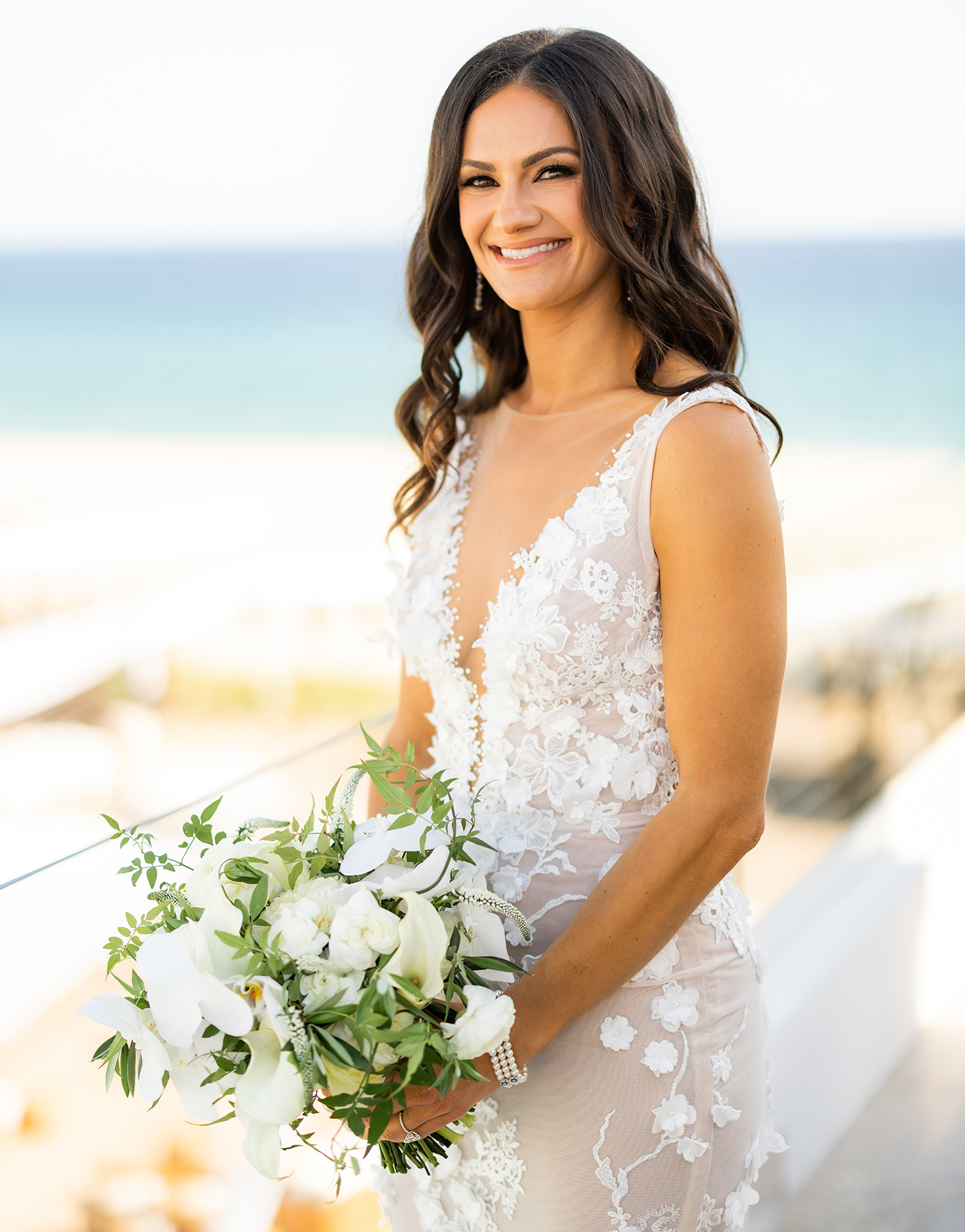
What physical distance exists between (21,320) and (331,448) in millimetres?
11937

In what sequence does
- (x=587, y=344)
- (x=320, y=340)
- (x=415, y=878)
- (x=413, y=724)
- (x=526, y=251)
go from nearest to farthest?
(x=415, y=878)
(x=526, y=251)
(x=587, y=344)
(x=413, y=724)
(x=320, y=340)

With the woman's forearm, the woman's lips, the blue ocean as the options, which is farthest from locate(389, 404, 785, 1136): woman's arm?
the blue ocean

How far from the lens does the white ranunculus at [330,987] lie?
1061 mm

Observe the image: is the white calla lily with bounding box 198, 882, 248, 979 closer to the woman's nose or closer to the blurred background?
the blurred background

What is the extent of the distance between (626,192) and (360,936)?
1.01 m

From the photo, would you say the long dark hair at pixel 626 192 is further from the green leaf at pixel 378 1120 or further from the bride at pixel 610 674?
the green leaf at pixel 378 1120

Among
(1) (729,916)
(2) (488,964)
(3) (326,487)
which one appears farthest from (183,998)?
(3) (326,487)

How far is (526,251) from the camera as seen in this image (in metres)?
1.51

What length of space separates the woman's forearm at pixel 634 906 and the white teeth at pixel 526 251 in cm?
73

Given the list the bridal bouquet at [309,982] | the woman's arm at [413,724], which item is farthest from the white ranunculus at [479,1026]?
the woman's arm at [413,724]

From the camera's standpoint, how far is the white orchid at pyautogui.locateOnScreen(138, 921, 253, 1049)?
103 cm

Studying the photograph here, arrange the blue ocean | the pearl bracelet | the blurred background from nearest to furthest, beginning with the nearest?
1. the pearl bracelet
2. the blurred background
3. the blue ocean

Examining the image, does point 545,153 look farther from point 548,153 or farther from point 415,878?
point 415,878

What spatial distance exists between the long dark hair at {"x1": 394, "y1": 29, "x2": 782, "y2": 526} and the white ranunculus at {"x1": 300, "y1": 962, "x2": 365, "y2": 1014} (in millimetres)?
801
